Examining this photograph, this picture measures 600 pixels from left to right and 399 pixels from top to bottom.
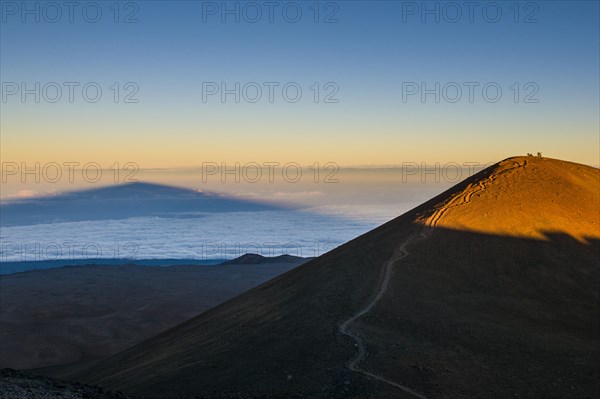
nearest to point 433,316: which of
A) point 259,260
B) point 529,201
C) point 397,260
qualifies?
point 397,260

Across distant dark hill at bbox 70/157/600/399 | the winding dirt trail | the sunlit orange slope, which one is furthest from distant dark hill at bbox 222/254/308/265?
the winding dirt trail

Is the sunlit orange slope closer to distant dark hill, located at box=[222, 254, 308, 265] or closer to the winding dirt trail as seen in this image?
the winding dirt trail

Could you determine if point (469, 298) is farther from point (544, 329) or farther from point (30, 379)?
point (30, 379)

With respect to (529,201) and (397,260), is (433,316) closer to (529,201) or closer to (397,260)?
(397,260)

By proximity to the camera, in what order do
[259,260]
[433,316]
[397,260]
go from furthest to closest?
[259,260] < [397,260] < [433,316]

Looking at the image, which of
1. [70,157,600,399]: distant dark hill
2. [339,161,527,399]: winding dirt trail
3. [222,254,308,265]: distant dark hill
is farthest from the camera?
[222,254,308,265]: distant dark hill

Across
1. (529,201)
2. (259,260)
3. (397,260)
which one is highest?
(529,201)

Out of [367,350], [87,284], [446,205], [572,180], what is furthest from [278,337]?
[87,284]
